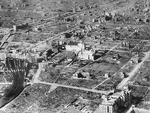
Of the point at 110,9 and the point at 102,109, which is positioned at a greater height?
the point at 110,9

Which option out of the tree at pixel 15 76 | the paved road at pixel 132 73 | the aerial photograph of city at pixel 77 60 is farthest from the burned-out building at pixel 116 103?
the tree at pixel 15 76

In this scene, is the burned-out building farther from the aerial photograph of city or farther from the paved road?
the paved road

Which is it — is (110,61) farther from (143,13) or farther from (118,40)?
(143,13)

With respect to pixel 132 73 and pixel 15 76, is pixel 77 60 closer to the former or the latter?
pixel 132 73

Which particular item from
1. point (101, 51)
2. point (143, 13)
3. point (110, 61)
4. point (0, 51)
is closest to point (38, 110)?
point (110, 61)

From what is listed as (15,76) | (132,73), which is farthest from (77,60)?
(15,76)

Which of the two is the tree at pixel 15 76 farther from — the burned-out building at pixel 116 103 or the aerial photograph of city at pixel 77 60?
the burned-out building at pixel 116 103

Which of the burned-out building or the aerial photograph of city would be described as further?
the aerial photograph of city

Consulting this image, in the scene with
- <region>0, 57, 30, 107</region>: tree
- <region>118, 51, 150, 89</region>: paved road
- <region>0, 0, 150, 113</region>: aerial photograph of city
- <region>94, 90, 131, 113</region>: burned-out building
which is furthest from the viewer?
<region>118, 51, 150, 89</region>: paved road

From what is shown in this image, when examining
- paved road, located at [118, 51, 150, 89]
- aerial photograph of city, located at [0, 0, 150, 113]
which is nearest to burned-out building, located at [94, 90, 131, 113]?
aerial photograph of city, located at [0, 0, 150, 113]
